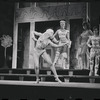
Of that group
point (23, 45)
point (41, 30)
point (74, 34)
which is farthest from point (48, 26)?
point (23, 45)

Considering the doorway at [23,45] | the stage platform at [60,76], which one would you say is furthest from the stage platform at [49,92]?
the doorway at [23,45]

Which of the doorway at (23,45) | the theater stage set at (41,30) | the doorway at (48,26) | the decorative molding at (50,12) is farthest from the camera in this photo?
the doorway at (23,45)

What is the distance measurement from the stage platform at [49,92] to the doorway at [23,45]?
270 inches

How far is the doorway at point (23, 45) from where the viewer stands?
1380 centimetres

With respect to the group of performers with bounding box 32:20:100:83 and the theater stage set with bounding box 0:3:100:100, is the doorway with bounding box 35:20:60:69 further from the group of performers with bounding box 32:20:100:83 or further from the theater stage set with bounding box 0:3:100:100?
the group of performers with bounding box 32:20:100:83

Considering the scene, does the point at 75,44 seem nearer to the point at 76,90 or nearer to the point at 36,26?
the point at 36,26

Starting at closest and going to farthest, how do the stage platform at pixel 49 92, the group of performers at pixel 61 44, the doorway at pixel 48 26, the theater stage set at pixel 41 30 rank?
the stage platform at pixel 49 92 → the group of performers at pixel 61 44 → the theater stage set at pixel 41 30 → the doorway at pixel 48 26

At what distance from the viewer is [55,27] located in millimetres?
13188

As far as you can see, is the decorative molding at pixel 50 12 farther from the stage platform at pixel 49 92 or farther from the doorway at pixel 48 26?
the stage platform at pixel 49 92

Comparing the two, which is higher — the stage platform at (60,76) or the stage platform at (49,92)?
the stage platform at (60,76)

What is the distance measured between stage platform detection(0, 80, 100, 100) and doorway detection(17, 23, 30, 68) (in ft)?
22.5

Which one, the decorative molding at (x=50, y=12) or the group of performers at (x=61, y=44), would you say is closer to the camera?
the group of performers at (x=61, y=44)

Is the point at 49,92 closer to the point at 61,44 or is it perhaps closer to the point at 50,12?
the point at 61,44

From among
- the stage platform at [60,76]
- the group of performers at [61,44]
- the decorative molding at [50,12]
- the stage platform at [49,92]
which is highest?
the decorative molding at [50,12]
